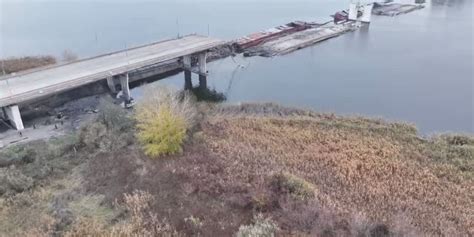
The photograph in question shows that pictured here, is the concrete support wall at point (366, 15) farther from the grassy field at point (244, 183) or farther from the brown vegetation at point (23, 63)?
the brown vegetation at point (23, 63)

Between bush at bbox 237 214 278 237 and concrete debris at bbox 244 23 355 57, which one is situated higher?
bush at bbox 237 214 278 237

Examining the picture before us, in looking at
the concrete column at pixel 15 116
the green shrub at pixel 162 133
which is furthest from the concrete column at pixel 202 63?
the green shrub at pixel 162 133

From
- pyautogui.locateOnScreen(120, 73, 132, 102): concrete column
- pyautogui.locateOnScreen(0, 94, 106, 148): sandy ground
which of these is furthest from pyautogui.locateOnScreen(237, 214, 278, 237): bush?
pyautogui.locateOnScreen(120, 73, 132, 102): concrete column

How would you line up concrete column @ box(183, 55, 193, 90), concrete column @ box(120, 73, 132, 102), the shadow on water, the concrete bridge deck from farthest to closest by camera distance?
concrete column @ box(183, 55, 193, 90) → the shadow on water → concrete column @ box(120, 73, 132, 102) → the concrete bridge deck

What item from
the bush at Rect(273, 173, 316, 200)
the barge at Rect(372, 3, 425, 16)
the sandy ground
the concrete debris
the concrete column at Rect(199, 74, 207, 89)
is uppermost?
the barge at Rect(372, 3, 425, 16)

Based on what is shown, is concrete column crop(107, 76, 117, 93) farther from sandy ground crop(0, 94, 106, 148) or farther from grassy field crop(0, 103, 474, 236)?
grassy field crop(0, 103, 474, 236)

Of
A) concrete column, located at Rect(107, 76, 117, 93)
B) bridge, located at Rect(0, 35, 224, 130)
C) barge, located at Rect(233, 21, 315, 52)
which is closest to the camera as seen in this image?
bridge, located at Rect(0, 35, 224, 130)

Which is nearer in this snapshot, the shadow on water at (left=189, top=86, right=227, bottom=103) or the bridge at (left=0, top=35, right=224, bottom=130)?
the bridge at (left=0, top=35, right=224, bottom=130)
